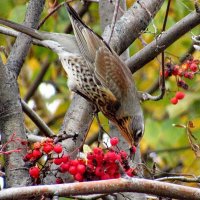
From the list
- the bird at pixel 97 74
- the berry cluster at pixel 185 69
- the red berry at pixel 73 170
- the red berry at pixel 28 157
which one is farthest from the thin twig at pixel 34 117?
the red berry at pixel 73 170

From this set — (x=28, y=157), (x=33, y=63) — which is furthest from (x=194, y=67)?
(x=33, y=63)

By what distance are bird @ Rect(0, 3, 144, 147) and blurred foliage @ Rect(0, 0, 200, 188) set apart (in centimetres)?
27

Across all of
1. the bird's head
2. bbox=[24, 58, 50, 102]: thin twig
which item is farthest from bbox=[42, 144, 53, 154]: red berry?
bbox=[24, 58, 50, 102]: thin twig

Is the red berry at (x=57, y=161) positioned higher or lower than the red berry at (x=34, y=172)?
higher

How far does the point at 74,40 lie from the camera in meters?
5.21

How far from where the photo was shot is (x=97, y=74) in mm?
5121

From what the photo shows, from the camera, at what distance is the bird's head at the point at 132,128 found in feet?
15.3

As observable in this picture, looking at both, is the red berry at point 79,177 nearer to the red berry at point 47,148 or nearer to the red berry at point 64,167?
the red berry at point 64,167

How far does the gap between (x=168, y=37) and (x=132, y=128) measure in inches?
31.8

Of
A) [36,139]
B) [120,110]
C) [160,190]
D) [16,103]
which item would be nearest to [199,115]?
[120,110]

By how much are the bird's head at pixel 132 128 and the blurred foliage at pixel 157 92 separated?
30 cm

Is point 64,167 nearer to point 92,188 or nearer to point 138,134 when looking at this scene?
point 92,188

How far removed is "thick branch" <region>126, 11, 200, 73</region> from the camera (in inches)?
163

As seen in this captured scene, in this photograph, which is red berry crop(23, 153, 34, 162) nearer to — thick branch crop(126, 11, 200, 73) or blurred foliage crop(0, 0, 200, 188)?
thick branch crop(126, 11, 200, 73)
